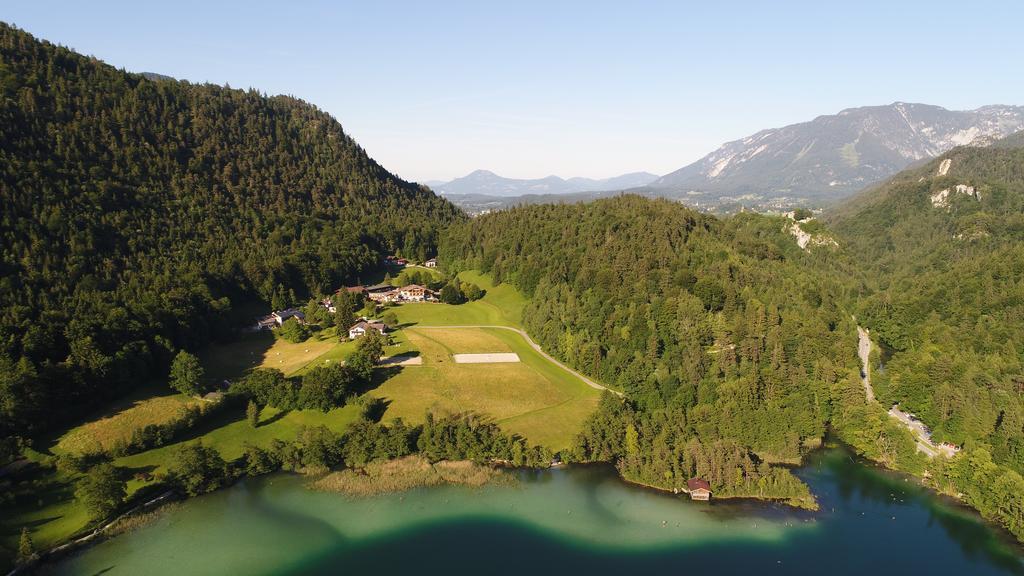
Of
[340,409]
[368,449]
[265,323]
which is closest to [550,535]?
[368,449]

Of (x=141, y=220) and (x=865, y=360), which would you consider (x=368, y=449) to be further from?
(x=865, y=360)

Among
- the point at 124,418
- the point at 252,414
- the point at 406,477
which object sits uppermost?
the point at 124,418

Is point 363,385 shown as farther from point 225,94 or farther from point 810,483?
point 225,94

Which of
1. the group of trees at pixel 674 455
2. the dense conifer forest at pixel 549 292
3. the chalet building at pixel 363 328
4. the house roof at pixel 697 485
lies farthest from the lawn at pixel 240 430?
the house roof at pixel 697 485

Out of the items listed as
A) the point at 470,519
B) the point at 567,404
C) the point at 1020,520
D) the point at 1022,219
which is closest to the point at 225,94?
the point at 567,404

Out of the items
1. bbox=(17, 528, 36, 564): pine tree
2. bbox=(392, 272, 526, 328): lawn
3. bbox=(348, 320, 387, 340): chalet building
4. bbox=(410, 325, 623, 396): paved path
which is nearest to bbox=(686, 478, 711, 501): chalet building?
bbox=(410, 325, 623, 396): paved path

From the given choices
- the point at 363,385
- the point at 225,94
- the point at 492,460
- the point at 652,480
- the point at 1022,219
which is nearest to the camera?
the point at 652,480
